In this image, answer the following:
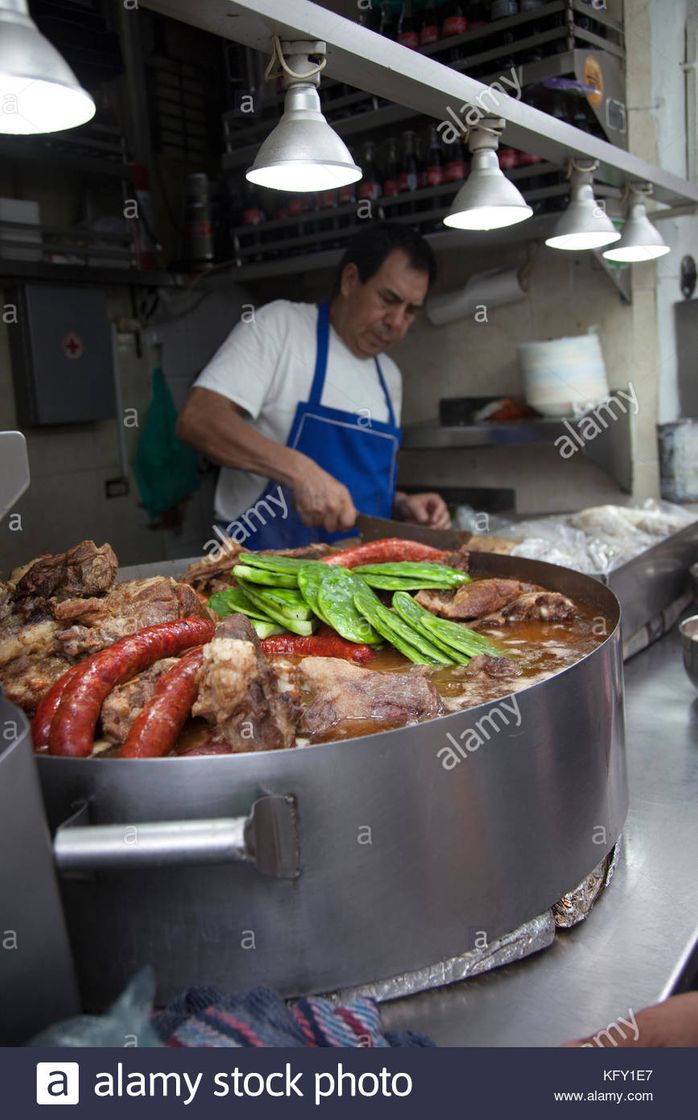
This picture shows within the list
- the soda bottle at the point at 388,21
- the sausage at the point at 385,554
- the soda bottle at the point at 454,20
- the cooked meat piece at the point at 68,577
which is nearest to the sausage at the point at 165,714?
the cooked meat piece at the point at 68,577

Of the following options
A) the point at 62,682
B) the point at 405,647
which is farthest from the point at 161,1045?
the point at 405,647

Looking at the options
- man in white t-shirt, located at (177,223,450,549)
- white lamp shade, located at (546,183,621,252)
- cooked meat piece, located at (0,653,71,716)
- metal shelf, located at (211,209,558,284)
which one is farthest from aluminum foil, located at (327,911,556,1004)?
metal shelf, located at (211,209,558,284)

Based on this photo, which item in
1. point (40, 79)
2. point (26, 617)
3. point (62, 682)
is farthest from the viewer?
point (26, 617)

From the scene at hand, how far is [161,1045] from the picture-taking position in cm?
104

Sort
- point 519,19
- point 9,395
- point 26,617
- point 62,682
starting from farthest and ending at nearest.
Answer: point 9,395 → point 519,19 → point 26,617 → point 62,682

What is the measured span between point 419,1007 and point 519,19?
153 inches

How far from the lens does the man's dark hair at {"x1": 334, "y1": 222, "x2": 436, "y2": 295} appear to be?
363cm

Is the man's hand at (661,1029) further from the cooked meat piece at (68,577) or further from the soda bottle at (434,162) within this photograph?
the soda bottle at (434,162)

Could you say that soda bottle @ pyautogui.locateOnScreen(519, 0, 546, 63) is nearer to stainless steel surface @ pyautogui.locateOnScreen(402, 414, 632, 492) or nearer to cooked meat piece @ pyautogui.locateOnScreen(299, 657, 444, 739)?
stainless steel surface @ pyautogui.locateOnScreen(402, 414, 632, 492)

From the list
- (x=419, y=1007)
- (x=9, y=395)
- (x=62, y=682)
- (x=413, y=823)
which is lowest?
(x=419, y=1007)

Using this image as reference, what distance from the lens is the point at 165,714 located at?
1.33 metres

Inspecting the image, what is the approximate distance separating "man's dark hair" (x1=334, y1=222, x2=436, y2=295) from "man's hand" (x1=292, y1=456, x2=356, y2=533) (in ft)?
3.71

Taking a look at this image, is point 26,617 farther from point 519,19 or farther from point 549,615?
point 519,19

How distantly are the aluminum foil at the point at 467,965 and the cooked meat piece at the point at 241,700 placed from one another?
0.36 m
